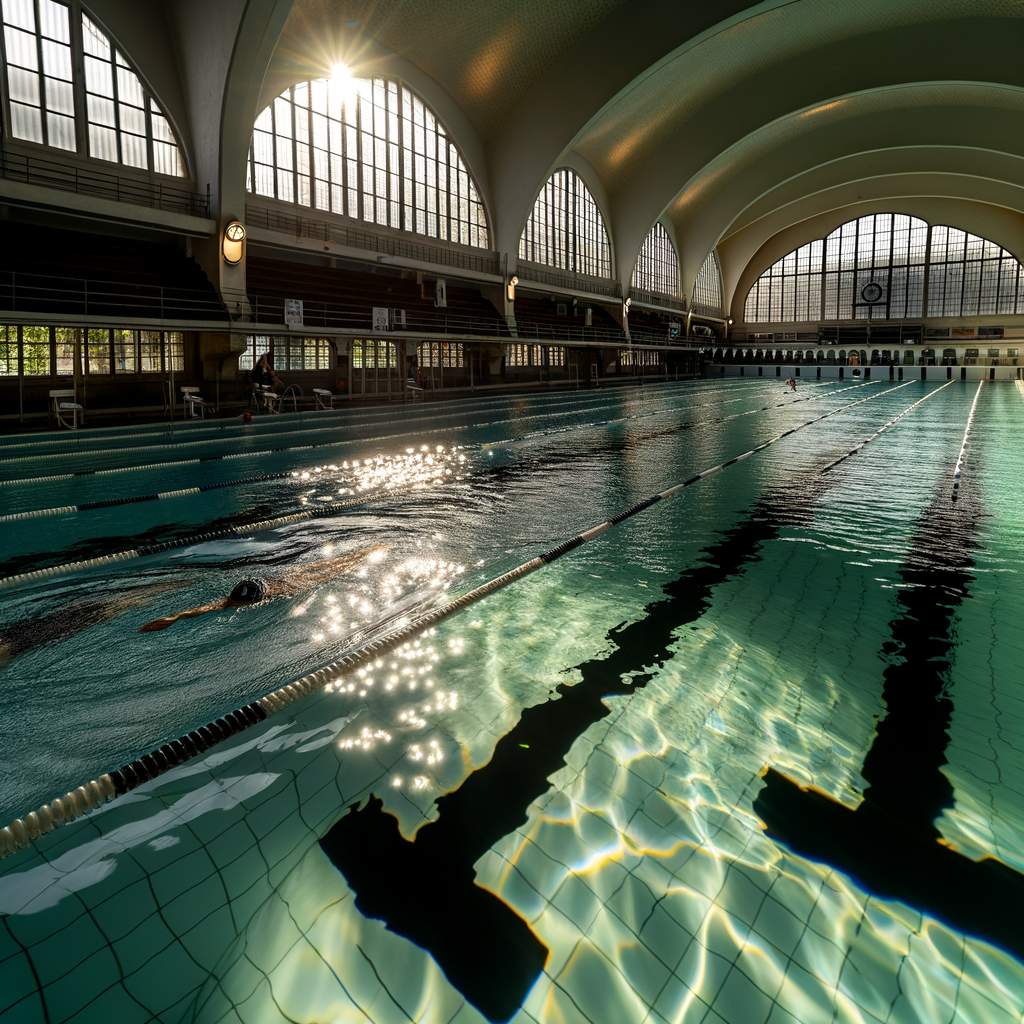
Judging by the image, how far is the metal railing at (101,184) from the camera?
15312mm

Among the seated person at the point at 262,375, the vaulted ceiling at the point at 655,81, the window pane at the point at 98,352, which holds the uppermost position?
the vaulted ceiling at the point at 655,81

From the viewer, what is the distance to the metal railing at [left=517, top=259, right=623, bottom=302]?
107ft

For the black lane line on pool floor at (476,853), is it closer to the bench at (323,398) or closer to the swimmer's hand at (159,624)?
the swimmer's hand at (159,624)

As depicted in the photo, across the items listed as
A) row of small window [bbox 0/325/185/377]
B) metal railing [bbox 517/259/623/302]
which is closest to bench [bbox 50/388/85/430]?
row of small window [bbox 0/325/185/377]

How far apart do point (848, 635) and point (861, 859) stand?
1962mm

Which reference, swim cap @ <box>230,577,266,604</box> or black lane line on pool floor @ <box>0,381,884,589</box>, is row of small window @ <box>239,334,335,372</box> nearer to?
black lane line on pool floor @ <box>0,381,884,589</box>

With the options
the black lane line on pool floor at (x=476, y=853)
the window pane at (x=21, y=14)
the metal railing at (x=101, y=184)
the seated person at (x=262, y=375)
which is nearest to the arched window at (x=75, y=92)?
the window pane at (x=21, y=14)

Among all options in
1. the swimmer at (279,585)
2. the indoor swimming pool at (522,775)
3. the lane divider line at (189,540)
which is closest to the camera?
the indoor swimming pool at (522,775)

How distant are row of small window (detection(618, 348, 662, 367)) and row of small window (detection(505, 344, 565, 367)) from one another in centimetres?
624

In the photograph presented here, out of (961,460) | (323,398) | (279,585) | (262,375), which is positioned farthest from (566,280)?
(279,585)

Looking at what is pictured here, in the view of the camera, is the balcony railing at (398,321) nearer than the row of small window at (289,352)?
Yes

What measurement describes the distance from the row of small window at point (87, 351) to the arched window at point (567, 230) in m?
17.4

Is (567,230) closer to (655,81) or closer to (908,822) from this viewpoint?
(655,81)

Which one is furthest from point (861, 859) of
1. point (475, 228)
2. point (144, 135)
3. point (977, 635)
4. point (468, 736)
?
point (475, 228)
